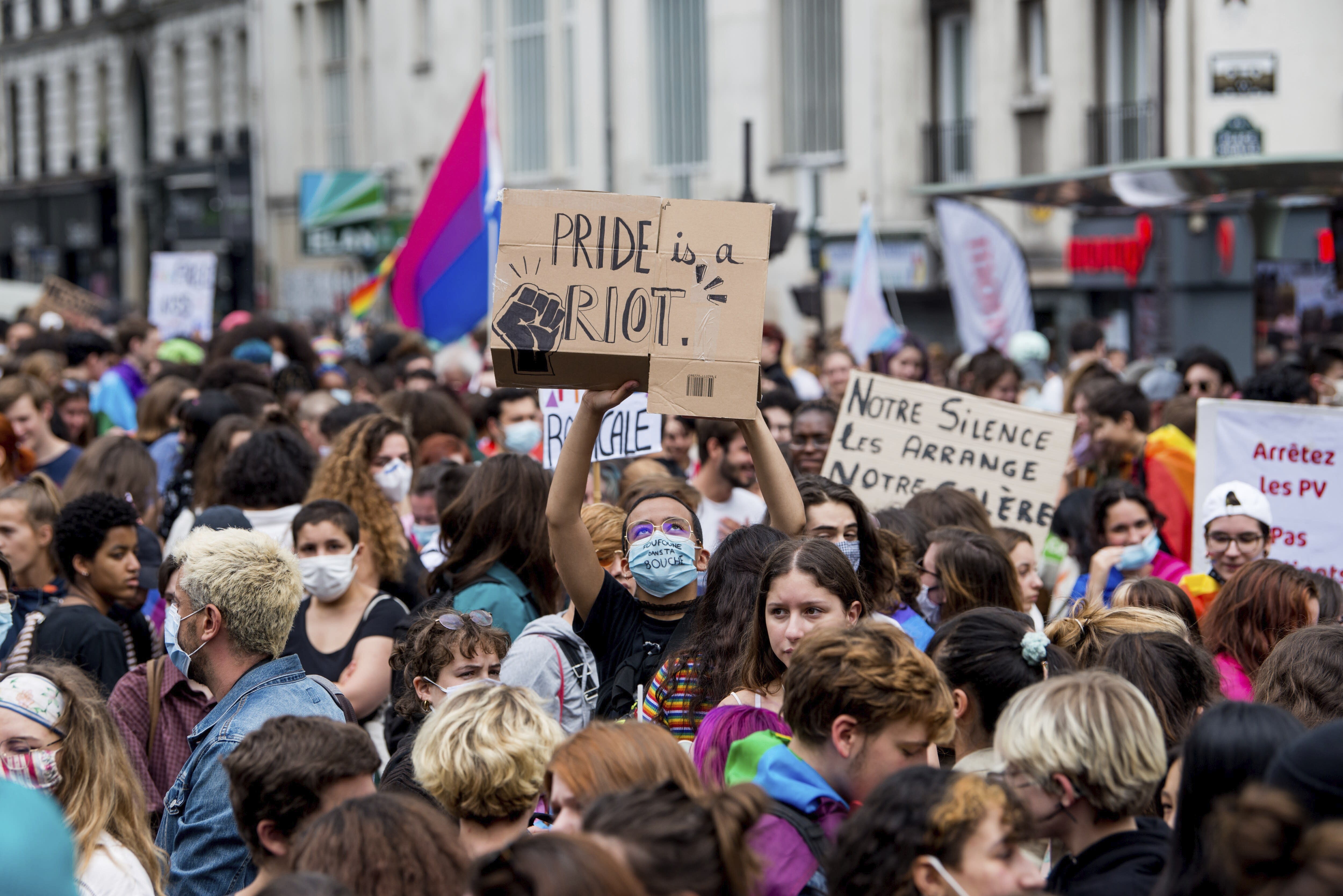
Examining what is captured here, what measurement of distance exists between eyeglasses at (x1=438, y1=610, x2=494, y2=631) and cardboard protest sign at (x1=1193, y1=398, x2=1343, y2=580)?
3.45 metres

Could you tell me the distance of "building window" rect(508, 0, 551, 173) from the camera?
29.5 m

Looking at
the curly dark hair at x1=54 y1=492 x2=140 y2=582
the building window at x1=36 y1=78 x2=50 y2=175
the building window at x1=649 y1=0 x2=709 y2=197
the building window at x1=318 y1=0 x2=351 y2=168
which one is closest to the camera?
the curly dark hair at x1=54 y1=492 x2=140 y2=582

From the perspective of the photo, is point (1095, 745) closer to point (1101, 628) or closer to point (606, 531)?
point (1101, 628)

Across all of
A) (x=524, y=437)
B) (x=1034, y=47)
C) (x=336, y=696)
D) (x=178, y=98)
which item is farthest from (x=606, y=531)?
(x=178, y=98)

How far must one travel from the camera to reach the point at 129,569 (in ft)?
18.6

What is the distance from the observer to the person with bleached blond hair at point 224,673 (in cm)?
365

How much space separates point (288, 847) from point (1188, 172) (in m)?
8.12

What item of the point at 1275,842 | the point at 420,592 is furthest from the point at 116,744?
the point at 1275,842

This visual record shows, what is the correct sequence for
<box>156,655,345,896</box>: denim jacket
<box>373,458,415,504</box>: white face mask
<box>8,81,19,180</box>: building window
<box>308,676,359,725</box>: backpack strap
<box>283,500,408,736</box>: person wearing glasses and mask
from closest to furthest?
<box>156,655,345,896</box>: denim jacket
<box>308,676,359,725</box>: backpack strap
<box>283,500,408,736</box>: person wearing glasses and mask
<box>373,458,415,504</box>: white face mask
<box>8,81,19,180</box>: building window

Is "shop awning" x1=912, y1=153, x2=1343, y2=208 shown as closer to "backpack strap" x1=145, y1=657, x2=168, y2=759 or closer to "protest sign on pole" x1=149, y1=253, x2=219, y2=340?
"backpack strap" x1=145, y1=657, x2=168, y2=759

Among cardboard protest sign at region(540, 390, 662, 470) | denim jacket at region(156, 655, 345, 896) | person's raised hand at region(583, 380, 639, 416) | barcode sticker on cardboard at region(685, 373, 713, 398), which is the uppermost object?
barcode sticker on cardboard at region(685, 373, 713, 398)

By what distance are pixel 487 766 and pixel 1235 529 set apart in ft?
12.7

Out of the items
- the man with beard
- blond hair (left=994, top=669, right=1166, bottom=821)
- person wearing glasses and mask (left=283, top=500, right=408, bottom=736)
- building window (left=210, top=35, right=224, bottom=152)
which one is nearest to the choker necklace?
person wearing glasses and mask (left=283, top=500, right=408, bottom=736)

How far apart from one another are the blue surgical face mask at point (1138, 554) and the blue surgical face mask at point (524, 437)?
3311 mm
